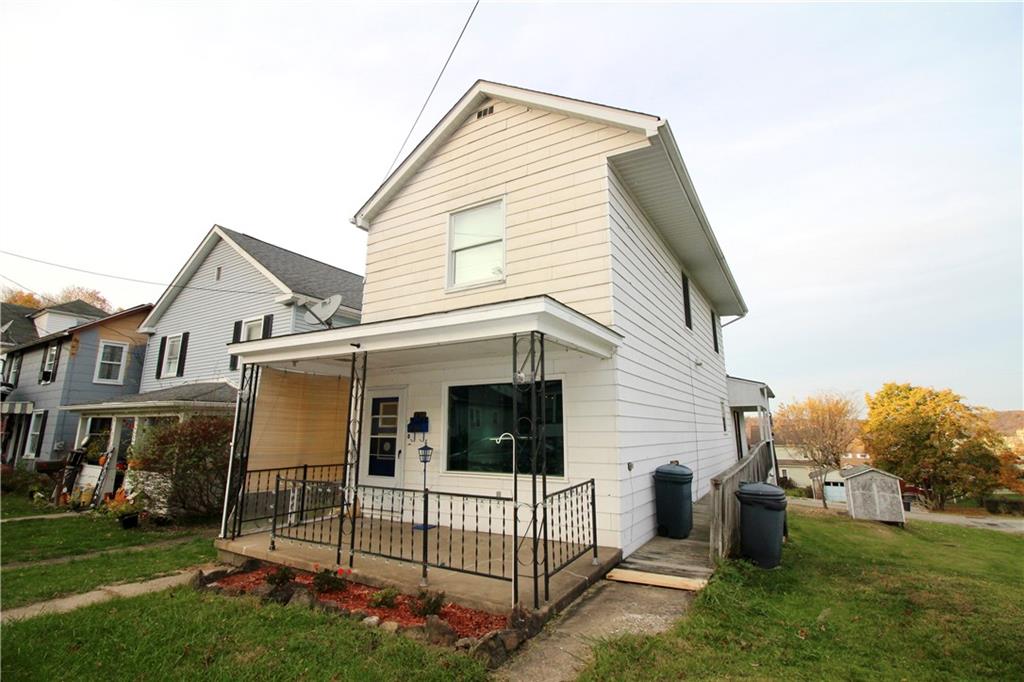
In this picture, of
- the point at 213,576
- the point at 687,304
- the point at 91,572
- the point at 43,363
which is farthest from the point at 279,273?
the point at 43,363

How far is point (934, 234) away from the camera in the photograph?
563 inches

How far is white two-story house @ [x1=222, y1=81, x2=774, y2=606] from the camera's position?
5719 millimetres

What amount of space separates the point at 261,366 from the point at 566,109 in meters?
6.79

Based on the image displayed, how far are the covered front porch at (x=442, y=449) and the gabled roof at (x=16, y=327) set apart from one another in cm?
2404

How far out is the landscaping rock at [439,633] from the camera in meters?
3.56

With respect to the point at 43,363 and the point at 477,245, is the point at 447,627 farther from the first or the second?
the point at 43,363

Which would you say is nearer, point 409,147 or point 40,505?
point 409,147

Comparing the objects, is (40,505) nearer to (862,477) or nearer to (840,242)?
(862,477)

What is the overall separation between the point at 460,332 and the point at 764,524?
478 cm

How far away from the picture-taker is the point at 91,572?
241 inches

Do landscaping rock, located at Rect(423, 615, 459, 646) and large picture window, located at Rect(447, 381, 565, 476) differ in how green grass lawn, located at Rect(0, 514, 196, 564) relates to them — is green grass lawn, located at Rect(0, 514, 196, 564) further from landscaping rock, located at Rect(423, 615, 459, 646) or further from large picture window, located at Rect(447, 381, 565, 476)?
landscaping rock, located at Rect(423, 615, 459, 646)

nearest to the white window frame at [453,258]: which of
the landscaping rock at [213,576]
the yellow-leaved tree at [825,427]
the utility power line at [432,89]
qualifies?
the utility power line at [432,89]

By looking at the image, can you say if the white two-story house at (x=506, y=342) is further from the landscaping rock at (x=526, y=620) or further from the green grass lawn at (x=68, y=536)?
the green grass lawn at (x=68, y=536)

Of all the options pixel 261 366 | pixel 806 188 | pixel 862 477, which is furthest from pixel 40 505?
pixel 806 188
